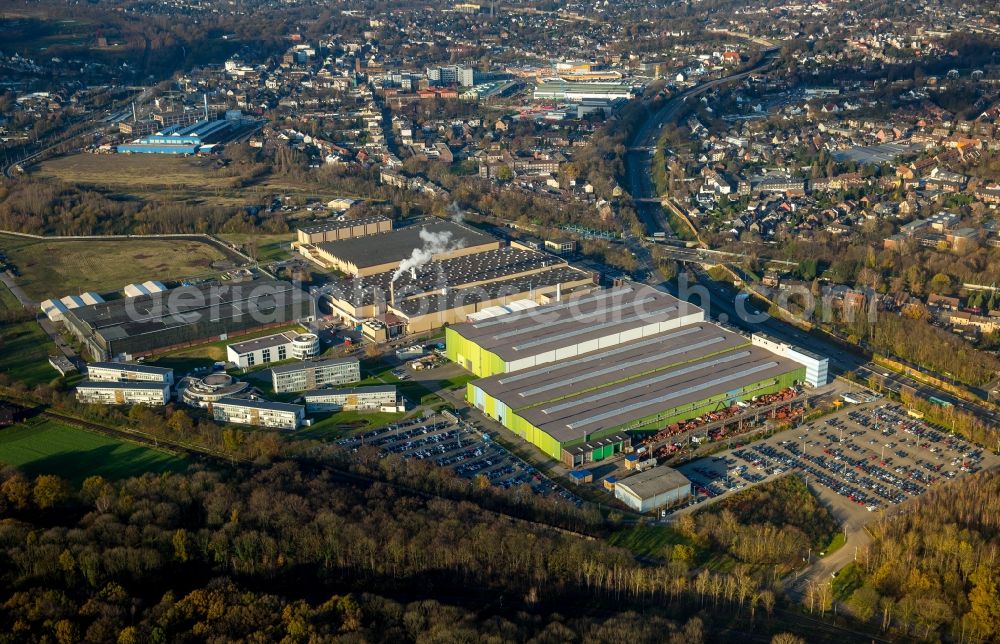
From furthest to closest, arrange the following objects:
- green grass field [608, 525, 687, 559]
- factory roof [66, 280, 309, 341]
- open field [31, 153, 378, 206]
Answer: open field [31, 153, 378, 206] → factory roof [66, 280, 309, 341] → green grass field [608, 525, 687, 559]

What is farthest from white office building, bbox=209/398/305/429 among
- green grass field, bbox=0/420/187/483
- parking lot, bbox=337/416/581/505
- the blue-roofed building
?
the blue-roofed building

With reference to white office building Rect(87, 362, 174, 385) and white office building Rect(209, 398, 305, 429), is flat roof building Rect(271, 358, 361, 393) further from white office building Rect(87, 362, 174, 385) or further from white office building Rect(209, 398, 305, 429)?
white office building Rect(87, 362, 174, 385)

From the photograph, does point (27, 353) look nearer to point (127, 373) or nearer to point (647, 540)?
point (127, 373)

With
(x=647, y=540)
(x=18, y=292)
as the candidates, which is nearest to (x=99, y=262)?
(x=18, y=292)

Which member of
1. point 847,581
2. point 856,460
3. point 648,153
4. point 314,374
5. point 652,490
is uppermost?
point 648,153

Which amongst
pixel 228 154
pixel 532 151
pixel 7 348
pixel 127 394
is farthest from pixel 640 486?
pixel 228 154
